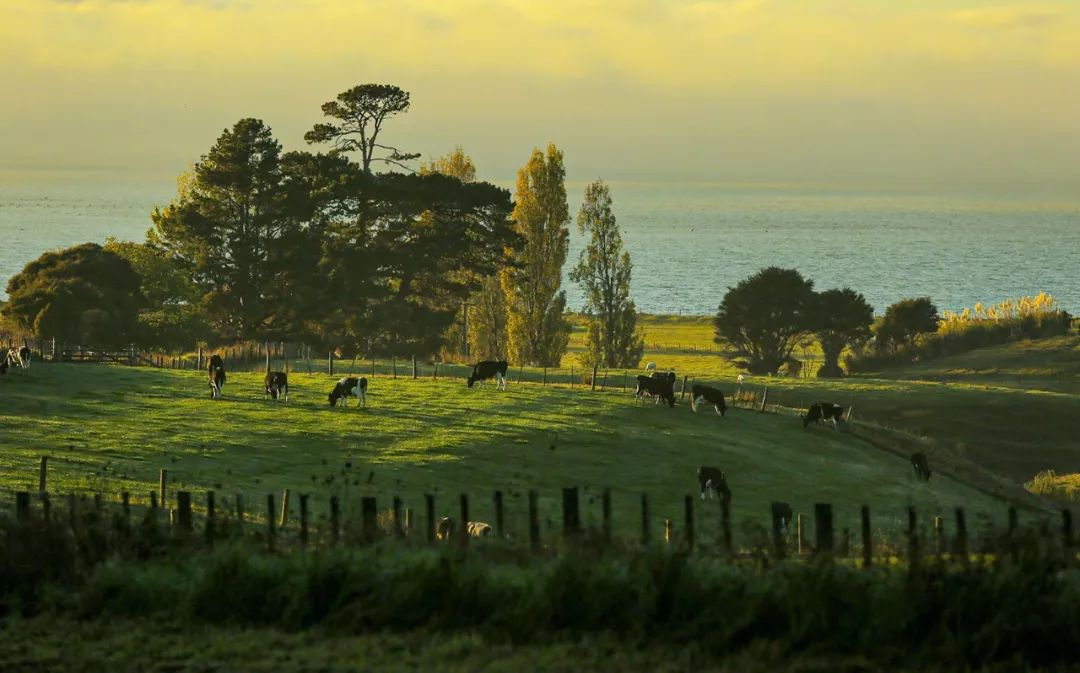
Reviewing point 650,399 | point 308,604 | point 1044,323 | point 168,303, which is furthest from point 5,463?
point 1044,323

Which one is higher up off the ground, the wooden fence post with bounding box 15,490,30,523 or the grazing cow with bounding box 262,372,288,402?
the grazing cow with bounding box 262,372,288,402

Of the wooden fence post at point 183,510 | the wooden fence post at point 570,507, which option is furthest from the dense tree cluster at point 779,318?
the wooden fence post at point 183,510

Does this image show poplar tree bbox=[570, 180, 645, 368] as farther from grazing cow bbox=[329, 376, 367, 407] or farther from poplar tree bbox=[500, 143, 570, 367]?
grazing cow bbox=[329, 376, 367, 407]

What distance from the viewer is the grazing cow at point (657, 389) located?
228 ft

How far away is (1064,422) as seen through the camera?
8619 cm

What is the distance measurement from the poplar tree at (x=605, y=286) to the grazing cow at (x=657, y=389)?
46692 millimetres

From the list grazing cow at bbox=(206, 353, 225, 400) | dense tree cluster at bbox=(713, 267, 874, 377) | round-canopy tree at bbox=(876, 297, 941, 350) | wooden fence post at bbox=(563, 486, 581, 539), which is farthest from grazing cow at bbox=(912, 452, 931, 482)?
round-canopy tree at bbox=(876, 297, 941, 350)

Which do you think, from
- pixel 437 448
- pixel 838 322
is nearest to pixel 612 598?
pixel 437 448

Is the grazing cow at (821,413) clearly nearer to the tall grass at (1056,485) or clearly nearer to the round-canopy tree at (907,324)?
the tall grass at (1056,485)

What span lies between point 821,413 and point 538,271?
4454cm

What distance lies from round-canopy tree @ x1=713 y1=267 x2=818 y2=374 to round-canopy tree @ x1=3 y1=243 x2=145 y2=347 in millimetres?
49285

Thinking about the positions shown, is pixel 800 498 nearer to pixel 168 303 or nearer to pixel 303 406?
pixel 303 406

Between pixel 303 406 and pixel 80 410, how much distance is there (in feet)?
28.3

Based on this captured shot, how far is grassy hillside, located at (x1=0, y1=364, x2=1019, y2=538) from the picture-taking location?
4603 cm
